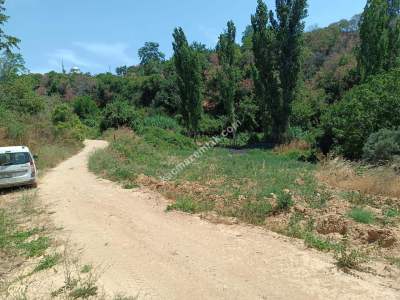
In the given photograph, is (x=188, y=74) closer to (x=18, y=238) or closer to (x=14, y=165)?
(x=14, y=165)

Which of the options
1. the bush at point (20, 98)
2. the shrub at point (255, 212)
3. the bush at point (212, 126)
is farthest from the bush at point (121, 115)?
the shrub at point (255, 212)

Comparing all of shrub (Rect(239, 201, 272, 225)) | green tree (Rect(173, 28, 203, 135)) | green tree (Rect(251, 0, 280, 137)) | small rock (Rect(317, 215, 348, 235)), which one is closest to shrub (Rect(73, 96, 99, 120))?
green tree (Rect(173, 28, 203, 135))

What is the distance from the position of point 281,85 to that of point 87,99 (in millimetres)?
33402

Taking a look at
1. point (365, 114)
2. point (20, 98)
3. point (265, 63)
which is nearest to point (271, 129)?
point (265, 63)

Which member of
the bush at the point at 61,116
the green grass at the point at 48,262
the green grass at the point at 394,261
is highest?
the bush at the point at 61,116

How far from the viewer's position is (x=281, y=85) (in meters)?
33.5

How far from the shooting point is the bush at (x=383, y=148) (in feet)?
55.4

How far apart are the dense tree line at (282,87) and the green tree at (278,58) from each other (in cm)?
8

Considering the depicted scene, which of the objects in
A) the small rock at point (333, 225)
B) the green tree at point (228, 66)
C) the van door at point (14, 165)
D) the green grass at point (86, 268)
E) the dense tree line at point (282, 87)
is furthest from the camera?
the green tree at point (228, 66)

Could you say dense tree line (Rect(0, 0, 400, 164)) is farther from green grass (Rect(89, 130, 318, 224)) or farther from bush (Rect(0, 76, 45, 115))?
green grass (Rect(89, 130, 318, 224))

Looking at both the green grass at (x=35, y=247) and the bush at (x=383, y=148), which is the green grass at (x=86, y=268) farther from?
the bush at (x=383, y=148)

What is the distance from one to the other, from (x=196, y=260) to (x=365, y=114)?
60.0 feet

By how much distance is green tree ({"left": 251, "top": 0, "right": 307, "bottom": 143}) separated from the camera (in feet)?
108

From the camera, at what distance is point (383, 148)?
17266 mm
